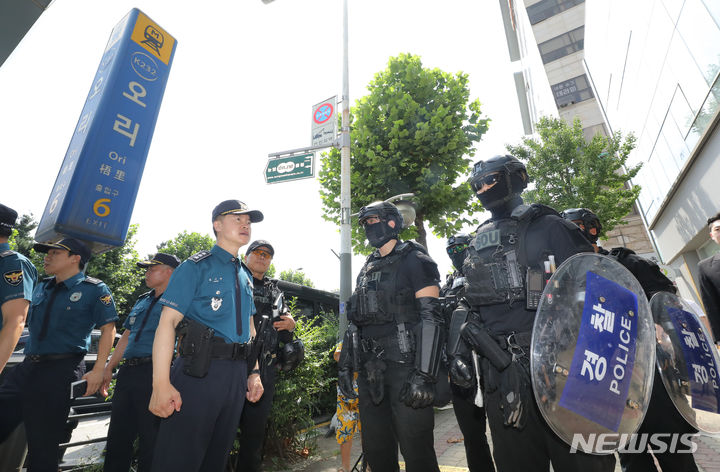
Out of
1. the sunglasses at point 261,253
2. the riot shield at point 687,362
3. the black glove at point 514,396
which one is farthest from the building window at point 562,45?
the black glove at point 514,396

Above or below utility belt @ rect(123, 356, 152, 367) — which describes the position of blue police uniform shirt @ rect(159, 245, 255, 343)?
above

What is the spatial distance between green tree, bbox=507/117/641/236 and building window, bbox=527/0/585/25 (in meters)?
20.3

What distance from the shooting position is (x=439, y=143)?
37.1ft

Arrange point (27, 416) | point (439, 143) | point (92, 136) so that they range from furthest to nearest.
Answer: point (439, 143), point (92, 136), point (27, 416)

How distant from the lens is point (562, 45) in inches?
1048

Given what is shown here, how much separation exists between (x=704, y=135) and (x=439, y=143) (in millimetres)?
6286

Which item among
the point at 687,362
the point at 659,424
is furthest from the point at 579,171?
the point at 659,424

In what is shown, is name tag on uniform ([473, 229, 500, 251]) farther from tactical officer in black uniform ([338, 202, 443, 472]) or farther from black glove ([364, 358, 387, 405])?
black glove ([364, 358, 387, 405])

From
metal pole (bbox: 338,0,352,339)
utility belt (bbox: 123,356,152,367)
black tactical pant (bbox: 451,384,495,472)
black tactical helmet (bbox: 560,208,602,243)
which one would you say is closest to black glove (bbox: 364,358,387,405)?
black tactical pant (bbox: 451,384,495,472)

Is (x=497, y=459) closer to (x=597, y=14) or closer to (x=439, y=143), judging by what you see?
(x=439, y=143)

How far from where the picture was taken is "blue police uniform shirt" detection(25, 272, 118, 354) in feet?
9.53

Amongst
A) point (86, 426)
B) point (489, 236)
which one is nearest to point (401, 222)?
point (489, 236)

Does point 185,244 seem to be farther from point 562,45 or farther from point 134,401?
point 562,45

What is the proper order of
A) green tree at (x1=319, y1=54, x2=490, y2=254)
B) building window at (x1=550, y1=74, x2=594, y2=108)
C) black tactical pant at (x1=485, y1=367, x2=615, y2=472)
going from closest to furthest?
black tactical pant at (x1=485, y1=367, x2=615, y2=472)
green tree at (x1=319, y1=54, x2=490, y2=254)
building window at (x1=550, y1=74, x2=594, y2=108)
